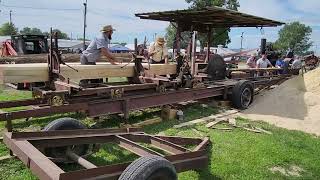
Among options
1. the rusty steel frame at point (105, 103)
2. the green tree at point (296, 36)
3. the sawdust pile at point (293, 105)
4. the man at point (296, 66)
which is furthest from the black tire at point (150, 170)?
the green tree at point (296, 36)

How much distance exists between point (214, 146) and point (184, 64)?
3290 mm

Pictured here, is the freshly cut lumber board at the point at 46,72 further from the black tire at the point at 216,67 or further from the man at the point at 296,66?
the man at the point at 296,66

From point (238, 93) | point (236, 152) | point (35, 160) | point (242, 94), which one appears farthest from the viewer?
point (242, 94)

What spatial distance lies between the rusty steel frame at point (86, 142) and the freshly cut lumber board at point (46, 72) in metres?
2.48

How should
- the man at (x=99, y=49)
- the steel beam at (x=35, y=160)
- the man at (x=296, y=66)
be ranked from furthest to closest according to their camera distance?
the man at (x=296, y=66) → the man at (x=99, y=49) → the steel beam at (x=35, y=160)

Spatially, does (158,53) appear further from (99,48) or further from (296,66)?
(296,66)

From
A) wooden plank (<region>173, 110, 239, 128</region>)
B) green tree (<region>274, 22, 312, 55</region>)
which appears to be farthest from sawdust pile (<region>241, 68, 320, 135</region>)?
green tree (<region>274, 22, 312, 55</region>)

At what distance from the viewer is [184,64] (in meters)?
9.84

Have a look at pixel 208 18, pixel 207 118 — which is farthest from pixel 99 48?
pixel 208 18

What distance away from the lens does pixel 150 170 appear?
13.1ft

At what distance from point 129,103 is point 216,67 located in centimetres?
492

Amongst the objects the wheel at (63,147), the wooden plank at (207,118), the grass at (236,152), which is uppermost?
the wheel at (63,147)

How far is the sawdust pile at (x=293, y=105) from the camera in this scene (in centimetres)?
952

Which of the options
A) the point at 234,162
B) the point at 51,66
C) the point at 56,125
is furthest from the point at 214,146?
the point at 51,66
